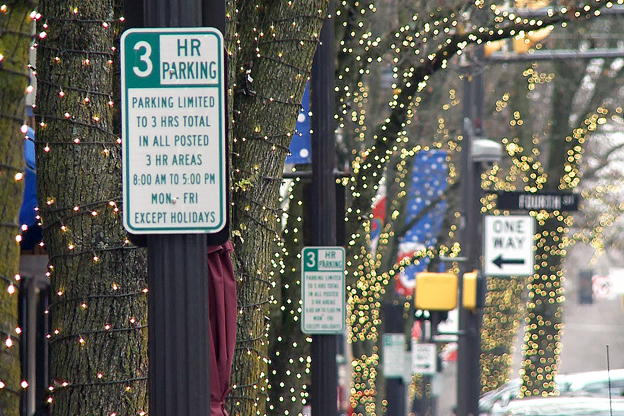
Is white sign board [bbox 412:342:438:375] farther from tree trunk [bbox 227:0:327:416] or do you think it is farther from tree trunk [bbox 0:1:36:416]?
tree trunk [bbox 0:1:36:416]

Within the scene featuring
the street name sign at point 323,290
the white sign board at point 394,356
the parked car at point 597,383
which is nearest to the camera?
the street name sign at point 323,290

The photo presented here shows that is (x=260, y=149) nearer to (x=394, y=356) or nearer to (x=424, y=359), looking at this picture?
(x=394, y=356)

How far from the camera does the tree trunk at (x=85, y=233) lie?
5789 mm

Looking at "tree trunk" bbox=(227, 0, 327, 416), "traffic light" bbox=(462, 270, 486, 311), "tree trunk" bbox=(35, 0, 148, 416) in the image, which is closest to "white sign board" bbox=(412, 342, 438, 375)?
"traffic light" bbox=(462, 270, 486, 311)

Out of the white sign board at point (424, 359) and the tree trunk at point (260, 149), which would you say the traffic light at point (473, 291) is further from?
the white sign board at point (424, 359)

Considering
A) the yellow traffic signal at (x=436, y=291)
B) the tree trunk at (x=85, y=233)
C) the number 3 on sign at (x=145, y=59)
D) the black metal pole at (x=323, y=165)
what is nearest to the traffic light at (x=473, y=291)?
the yellow traffic signal at (x=436, y=291)

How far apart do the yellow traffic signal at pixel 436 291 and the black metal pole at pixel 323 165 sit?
616 cm

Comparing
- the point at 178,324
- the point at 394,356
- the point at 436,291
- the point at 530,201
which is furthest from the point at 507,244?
the point at 178,324

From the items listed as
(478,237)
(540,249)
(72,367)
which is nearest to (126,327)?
(72,367)

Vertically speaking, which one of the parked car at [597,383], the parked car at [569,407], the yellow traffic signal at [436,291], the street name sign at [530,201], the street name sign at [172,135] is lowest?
the parked car at [597,383]

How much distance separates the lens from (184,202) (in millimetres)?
3873

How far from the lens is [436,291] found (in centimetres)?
1539

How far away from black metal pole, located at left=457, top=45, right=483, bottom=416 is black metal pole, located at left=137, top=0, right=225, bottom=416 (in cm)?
1046

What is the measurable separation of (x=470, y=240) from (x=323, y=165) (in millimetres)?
6386
